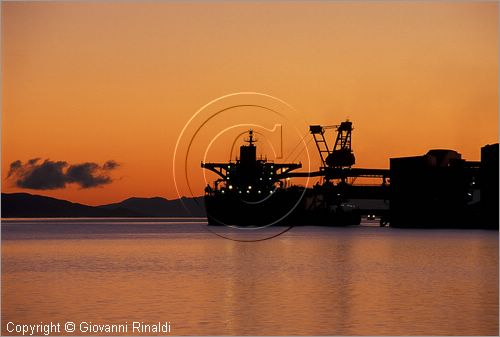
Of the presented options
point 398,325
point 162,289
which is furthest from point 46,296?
point 398,325

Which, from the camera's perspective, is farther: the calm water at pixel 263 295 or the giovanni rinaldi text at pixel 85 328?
the calm water at pixel 263 295

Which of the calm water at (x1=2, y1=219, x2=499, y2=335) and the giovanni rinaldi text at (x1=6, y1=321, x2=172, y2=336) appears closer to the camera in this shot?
the giovanni rinaldi text at (x1=6, y1=321, x2=172, y2=336)

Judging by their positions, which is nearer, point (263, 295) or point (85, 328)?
point (85, 328)

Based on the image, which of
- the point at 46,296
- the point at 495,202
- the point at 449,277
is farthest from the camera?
the point at 495,202

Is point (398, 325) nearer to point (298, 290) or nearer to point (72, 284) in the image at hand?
point (298, 290)

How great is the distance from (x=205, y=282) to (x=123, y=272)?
514 inches

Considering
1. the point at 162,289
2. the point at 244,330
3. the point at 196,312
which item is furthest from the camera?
the point at 162,289

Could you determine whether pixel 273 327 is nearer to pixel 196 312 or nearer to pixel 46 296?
pixel 196 312

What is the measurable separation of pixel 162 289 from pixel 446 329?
25.8 meters

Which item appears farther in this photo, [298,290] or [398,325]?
[298,290]

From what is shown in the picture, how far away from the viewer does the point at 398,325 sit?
1818 inches

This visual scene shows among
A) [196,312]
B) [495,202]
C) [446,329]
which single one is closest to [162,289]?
[196,312]

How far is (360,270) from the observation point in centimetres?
8762

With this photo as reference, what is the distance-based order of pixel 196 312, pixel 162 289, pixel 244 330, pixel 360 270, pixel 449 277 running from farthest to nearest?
pixel 360 270
pixel 449 277
pixel 162 289
pixel 196 312
pixel 244 330
